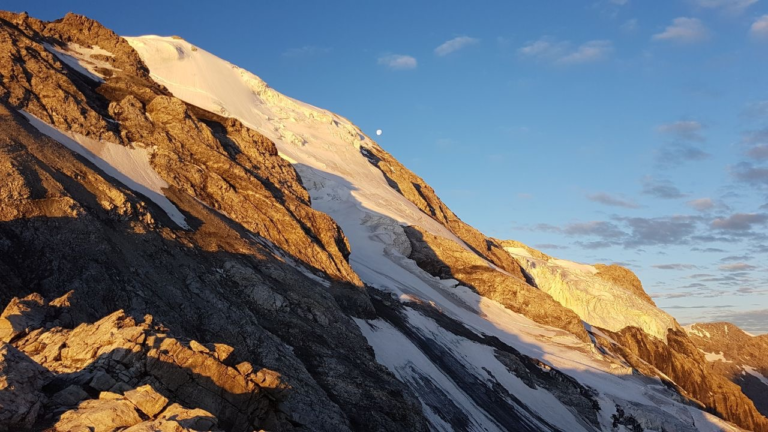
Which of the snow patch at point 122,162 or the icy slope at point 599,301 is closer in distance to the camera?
the snow patch at point 122,162

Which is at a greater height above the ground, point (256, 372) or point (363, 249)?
point (363, 249)

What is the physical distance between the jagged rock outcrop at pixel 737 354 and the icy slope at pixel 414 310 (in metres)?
54.6

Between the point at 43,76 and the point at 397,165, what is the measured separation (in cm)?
6827

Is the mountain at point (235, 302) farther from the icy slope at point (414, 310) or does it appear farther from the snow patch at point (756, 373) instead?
the snow patch at point (756, 373)

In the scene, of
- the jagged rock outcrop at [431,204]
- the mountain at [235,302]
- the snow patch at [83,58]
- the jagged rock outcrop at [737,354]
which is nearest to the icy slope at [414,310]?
the mountain at [235,302]

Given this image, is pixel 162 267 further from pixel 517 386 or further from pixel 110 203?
pixel 517 386

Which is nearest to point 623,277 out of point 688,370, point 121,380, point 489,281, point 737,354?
point 688,370

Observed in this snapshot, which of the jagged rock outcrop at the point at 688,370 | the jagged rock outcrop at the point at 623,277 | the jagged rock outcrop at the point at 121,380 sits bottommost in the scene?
the jagged rock outcrop at the point at 121,380

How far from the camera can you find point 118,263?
23.5 metres

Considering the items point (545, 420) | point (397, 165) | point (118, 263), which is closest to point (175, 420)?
point (118, 263)

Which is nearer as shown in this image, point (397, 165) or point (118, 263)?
point (118, 263)

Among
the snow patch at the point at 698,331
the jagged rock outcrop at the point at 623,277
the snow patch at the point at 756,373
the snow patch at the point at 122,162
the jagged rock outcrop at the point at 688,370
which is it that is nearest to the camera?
the snow patch at the point at 122,162

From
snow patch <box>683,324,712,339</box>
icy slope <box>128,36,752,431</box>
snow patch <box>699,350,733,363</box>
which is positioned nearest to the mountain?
icy slope <box>128,36,752,431</box>

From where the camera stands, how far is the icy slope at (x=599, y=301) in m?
81.4
